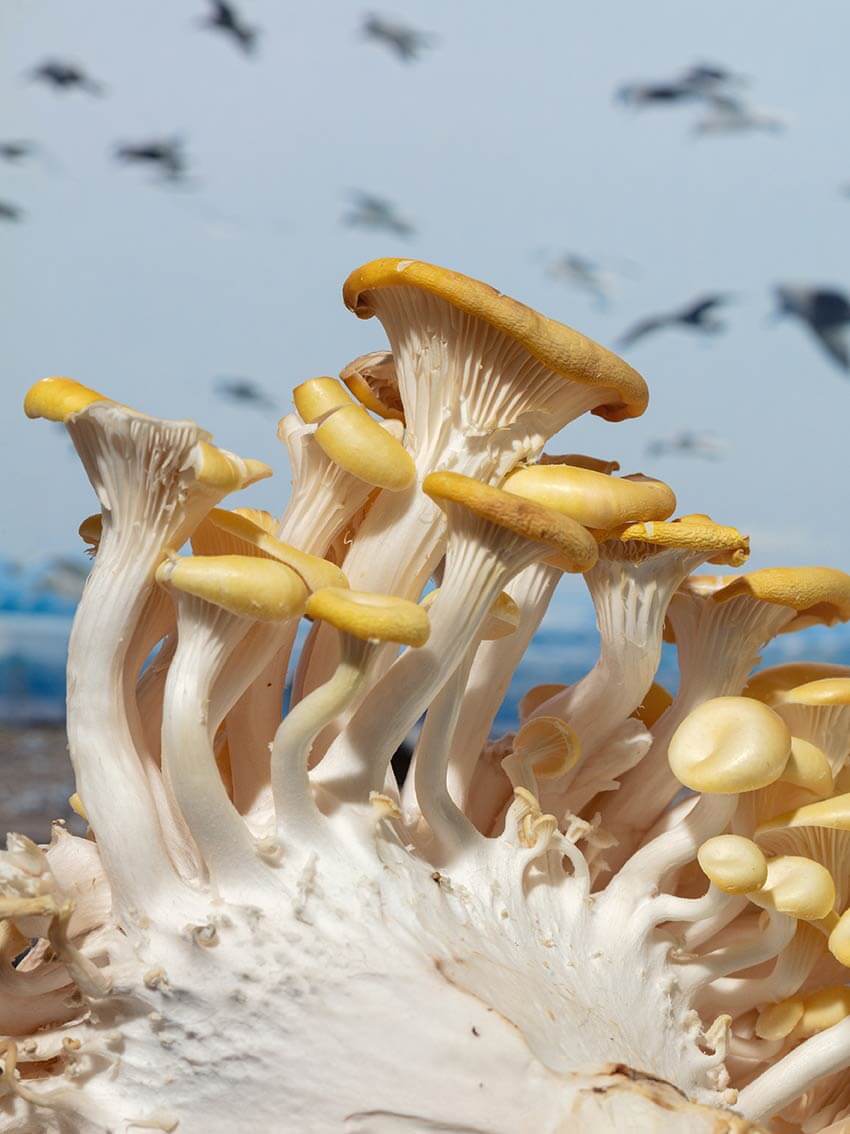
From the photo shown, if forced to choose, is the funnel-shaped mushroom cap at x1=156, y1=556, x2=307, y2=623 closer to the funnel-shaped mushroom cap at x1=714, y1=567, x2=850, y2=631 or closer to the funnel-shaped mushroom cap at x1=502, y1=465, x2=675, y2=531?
the funnel-shaped mushroom cap at x1=502, y1=465, x2=675, y2=531

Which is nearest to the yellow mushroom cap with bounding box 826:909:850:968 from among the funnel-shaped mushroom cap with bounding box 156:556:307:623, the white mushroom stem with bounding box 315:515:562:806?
the white mushroom stem with bounding box 315:515:562:806

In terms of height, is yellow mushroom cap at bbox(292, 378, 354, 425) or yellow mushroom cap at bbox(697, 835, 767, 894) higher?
yellow mushroom cap at bbox(292, 378, 354, 425)

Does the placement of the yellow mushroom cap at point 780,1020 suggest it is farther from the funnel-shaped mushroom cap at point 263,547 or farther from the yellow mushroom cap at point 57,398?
the yellow mushroom cap at point 57,398

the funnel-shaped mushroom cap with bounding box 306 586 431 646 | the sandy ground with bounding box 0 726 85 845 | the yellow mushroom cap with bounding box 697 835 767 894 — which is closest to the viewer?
the funnel-shaped mushroom cap with bounding box 306 586 431 646

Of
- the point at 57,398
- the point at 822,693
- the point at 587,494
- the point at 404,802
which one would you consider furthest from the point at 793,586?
the point at 57,398

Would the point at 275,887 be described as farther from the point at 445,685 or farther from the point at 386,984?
the point at 445,685

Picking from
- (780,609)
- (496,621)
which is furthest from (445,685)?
(780,609)

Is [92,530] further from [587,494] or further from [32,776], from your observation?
[32,776]
